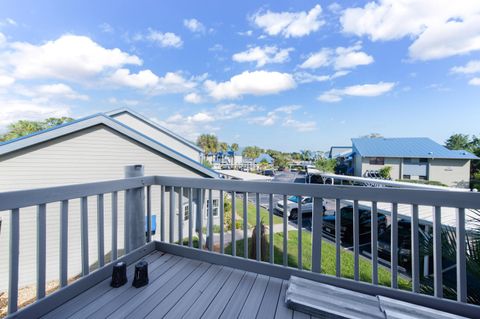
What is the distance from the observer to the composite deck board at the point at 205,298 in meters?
1.54

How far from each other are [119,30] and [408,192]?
12.8 m

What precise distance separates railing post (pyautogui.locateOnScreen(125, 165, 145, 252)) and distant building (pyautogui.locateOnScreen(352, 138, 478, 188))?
2508 cm

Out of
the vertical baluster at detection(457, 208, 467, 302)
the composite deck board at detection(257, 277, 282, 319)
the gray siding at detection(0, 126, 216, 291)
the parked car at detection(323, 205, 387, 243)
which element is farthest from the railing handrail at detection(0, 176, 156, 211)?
the parked car at detection(323, 205, 387, 243)

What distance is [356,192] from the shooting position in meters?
1.71

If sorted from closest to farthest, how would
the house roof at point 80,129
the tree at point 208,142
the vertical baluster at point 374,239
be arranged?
1. the vertical baluster at point 374,239
2. the house roof at point 80,129
3. the tree at point 208,142

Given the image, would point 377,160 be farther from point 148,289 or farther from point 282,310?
point 148,289

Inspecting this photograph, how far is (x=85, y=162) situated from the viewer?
718 centimetres

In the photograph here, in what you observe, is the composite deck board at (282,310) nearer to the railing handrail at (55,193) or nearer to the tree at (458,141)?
the railing handrail at (55,193)

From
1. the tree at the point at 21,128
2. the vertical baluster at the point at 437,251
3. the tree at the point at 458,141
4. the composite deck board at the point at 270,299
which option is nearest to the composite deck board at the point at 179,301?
the composite deck board at the point at 270,299

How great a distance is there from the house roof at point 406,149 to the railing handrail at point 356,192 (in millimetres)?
24471

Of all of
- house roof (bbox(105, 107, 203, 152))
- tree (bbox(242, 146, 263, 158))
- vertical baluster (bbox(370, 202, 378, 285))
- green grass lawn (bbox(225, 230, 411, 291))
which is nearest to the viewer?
vertical baluster (bbox(370, 202, 378, 285))

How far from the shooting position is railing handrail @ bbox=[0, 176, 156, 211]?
1283mm

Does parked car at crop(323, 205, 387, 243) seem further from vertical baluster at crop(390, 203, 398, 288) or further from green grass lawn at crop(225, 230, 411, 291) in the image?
vertical baluster at crop(390, 203, 398, 288)

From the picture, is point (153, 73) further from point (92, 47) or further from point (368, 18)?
point (368, 18)
